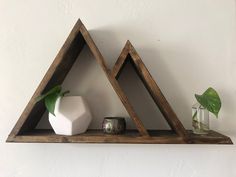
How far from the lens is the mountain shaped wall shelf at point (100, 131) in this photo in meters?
0.69

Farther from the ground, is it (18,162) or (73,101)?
(73,101)

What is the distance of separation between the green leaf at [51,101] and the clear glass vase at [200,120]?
44 cm

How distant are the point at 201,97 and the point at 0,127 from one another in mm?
682

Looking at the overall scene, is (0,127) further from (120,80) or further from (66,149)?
(120,80)

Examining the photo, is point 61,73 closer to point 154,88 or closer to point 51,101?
point 51,101

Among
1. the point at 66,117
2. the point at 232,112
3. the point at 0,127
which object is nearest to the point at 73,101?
the point at 66,117

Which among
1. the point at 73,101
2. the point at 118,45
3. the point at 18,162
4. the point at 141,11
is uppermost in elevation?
the point at 141,11

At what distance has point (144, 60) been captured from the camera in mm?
829

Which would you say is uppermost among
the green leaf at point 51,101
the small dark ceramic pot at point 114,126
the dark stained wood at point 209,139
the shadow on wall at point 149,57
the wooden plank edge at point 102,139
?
the shadow on wall at point 149,57

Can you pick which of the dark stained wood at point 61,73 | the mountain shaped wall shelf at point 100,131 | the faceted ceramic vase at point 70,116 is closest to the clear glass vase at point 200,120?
the mountain shaped wall shelf at point 100,131

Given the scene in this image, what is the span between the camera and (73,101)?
77 cm

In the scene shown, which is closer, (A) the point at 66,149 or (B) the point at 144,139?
(B) the point at 144,139

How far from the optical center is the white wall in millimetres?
817

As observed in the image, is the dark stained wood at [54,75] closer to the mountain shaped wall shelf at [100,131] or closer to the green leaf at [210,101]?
the mountain shaped wall shelf at [100,131]
